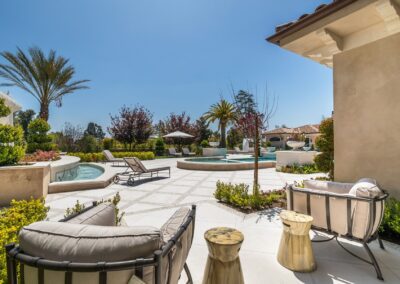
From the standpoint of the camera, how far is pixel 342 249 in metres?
3.18

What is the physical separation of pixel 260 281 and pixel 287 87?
1682 centimetres

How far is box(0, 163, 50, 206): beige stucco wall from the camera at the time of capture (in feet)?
18.5

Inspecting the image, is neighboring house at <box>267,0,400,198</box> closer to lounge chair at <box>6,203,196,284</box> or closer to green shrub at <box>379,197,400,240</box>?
green shrub at <box>379,197,400,240</box>

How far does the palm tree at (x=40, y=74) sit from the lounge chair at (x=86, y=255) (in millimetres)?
19070

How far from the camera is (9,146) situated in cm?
617

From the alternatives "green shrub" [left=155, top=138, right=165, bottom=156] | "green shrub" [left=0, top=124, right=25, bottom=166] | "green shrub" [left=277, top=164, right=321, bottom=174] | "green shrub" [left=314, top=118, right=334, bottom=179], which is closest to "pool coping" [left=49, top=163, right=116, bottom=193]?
"green shrub" [left=0, top=124, right=25, bottom=166]

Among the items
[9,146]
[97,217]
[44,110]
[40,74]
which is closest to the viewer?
[97,217]

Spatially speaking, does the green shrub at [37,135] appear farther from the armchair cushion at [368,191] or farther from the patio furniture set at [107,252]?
the armchair cushion at [368,191]

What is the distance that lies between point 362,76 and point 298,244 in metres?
3.72

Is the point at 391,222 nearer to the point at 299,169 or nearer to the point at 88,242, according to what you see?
the point at 88,242

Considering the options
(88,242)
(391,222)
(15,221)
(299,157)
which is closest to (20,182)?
(15,221)

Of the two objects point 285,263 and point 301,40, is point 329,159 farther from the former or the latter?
point 285,263

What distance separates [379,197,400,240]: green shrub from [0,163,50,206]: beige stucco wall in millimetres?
7748

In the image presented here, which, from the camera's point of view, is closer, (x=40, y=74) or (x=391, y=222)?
(x=391, y=222)
